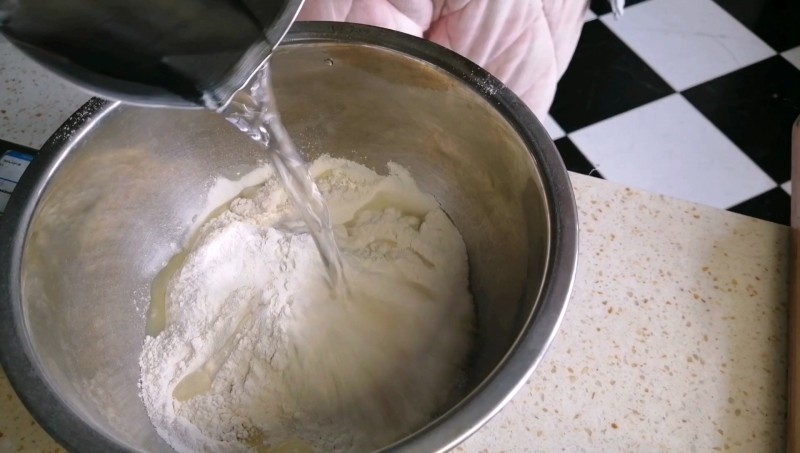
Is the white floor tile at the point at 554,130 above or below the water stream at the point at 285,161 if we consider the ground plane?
below

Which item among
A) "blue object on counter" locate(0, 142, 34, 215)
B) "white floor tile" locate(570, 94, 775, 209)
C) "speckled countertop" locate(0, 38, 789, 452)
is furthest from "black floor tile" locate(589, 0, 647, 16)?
"blue object on counter" locate(0, 142, 34, 215)

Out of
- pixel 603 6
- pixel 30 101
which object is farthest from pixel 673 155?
pixel 30 101

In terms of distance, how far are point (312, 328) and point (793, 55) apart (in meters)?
1.55

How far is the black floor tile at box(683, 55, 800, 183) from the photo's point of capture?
149 centimetres

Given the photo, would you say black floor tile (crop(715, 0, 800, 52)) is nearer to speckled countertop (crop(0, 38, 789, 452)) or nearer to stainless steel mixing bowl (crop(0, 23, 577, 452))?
speckled countertop (crop(0, 38, 789, 452))

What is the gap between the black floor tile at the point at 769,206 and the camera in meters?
1.40

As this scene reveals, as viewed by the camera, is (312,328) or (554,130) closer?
(312,328)

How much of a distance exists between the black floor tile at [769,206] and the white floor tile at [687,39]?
1.13ft

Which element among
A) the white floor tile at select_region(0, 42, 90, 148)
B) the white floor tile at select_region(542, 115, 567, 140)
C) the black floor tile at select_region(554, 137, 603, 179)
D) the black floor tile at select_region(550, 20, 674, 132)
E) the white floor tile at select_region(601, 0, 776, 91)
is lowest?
the black floor tile at select_region(554, 137, 603, 179)

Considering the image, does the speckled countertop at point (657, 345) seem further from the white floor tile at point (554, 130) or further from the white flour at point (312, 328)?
the white floor tile at point (554, 130)

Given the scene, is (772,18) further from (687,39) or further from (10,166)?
(10,166)

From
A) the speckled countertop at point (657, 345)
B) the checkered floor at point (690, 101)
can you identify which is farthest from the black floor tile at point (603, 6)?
the speckled countertop at point (657, 345)

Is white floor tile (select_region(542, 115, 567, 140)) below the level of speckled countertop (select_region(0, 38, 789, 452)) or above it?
below

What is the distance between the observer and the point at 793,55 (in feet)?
5.43
